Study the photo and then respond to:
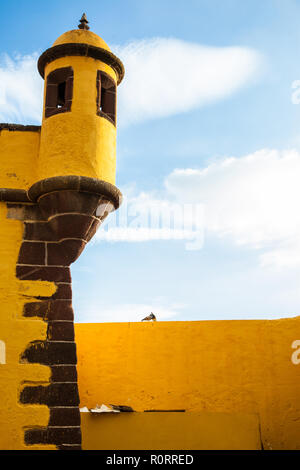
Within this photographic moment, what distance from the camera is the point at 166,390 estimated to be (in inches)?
336

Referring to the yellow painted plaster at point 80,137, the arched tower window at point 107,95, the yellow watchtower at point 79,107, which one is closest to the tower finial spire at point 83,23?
the yellow watchtower at point 79,107

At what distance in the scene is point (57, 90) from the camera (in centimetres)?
614

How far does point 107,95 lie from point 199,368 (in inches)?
201

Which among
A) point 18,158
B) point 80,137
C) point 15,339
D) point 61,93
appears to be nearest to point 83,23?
point 61,93

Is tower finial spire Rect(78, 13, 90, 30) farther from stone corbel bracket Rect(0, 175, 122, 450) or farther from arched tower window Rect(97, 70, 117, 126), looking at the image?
stone corbel bracket Rect(0, 175, 122, 450)

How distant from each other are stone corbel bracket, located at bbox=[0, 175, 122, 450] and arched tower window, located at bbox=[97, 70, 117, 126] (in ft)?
3.71

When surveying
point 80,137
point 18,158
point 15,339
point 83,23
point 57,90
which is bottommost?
point 15,339

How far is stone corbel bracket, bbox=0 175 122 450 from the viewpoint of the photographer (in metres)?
4.95

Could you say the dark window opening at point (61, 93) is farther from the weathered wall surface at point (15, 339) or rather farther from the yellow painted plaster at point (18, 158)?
the weathered wall surface at point (15, 339)

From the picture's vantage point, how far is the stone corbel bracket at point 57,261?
4.95 metres

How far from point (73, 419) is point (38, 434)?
1.24ft

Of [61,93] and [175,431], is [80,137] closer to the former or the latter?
[61,93]
